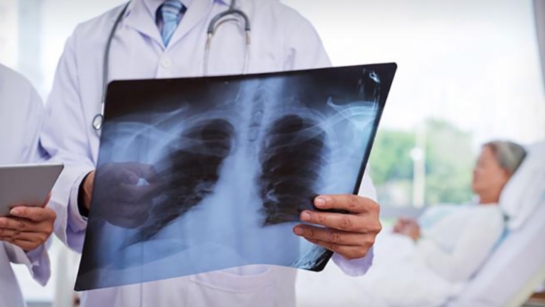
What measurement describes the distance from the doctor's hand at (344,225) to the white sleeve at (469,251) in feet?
2.77

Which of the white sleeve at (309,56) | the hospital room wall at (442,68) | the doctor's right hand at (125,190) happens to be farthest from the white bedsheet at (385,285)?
the doctor's right hand at (125,190)

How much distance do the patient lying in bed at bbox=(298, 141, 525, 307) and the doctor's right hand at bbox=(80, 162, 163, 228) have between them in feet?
2.72

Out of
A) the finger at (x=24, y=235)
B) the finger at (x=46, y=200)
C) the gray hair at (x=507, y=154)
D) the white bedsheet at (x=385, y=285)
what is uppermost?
the gray hair at (x=507, y=154)

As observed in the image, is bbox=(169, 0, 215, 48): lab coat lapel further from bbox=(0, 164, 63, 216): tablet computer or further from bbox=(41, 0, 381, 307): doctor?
bbox=(0, 164, 63, 216): tablet computer

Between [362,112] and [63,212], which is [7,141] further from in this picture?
[362,112]

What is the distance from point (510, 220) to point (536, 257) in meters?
0.13

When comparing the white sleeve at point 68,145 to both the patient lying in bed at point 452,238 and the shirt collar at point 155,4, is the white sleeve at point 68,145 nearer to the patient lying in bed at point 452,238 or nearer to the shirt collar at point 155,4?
the shirt collar at point 155,4

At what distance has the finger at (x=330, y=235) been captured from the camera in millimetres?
966

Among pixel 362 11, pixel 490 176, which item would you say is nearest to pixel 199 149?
pixel 362 11

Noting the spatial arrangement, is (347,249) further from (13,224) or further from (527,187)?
(527,187)

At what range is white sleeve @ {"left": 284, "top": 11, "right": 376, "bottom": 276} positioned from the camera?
110 cm

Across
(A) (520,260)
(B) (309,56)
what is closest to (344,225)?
(B) (309,56)

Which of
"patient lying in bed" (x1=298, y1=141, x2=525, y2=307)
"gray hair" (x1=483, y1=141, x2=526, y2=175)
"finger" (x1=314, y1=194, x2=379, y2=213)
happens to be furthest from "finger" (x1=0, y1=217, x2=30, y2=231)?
"gray hair" (x1=483, y1=141, x2=526, y2=175)

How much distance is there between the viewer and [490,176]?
1.82 m
